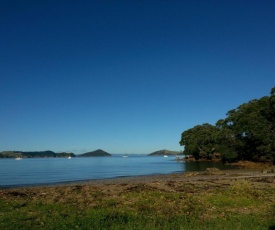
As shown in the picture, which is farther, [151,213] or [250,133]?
[250,133]

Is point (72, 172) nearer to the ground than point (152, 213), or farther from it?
farther from it

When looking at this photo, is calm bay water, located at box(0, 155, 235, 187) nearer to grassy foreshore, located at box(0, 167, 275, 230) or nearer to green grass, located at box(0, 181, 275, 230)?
grassy foreshore, located at box(0, 167, 275, 230)

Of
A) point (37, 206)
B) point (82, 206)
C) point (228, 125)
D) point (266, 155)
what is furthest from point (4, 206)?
point (228, 125)

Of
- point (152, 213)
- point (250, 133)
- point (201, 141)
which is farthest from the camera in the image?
point (201, 141)

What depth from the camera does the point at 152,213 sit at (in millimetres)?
12508

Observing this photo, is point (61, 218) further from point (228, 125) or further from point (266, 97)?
point (228, 125)

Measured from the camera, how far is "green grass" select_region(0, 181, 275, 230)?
1025cm

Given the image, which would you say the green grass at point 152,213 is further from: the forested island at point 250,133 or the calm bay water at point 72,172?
the forested island at point 250,133

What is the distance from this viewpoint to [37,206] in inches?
556

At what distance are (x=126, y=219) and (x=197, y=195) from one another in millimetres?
7278

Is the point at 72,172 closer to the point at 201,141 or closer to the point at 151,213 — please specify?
the point at 151,213

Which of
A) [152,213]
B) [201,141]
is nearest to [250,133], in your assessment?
[201,141]

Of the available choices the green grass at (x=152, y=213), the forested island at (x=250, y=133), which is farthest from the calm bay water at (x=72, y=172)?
the green grass at (x=152, y=213)

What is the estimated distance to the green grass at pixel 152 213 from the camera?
33.6ft
